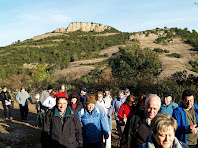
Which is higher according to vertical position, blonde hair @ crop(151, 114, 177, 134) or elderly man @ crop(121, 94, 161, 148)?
blonde hair @ crop(151, 114, 177, 134)

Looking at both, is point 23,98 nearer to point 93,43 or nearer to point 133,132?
point 133,132

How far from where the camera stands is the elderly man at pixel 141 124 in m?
3.14

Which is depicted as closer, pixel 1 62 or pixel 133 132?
pixel 133 132

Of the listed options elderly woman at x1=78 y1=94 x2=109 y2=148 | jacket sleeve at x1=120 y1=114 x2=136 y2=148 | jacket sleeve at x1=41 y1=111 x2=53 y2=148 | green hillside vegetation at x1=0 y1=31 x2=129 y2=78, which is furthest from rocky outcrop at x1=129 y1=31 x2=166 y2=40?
jacket sleeve at x1=120 y1=114 x2=136 y2=148

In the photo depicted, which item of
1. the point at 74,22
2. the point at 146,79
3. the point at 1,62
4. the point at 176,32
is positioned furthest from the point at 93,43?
the point at 146,79

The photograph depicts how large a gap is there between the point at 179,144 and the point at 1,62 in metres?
63.5

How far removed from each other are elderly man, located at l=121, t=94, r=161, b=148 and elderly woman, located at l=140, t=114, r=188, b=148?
3.25 ft

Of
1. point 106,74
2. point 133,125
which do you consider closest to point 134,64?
point 106,74

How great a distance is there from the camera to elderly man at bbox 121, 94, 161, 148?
3141 mm

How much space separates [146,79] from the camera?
17984 millimetres

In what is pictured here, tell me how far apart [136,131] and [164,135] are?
3.88ft

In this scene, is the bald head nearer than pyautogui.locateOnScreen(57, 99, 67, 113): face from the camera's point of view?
Yes

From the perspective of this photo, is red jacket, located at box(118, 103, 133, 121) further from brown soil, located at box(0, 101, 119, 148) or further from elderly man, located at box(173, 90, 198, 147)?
brown soil, located at box(0, 101, 119, 148)

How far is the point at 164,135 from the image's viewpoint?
6.79 feet
